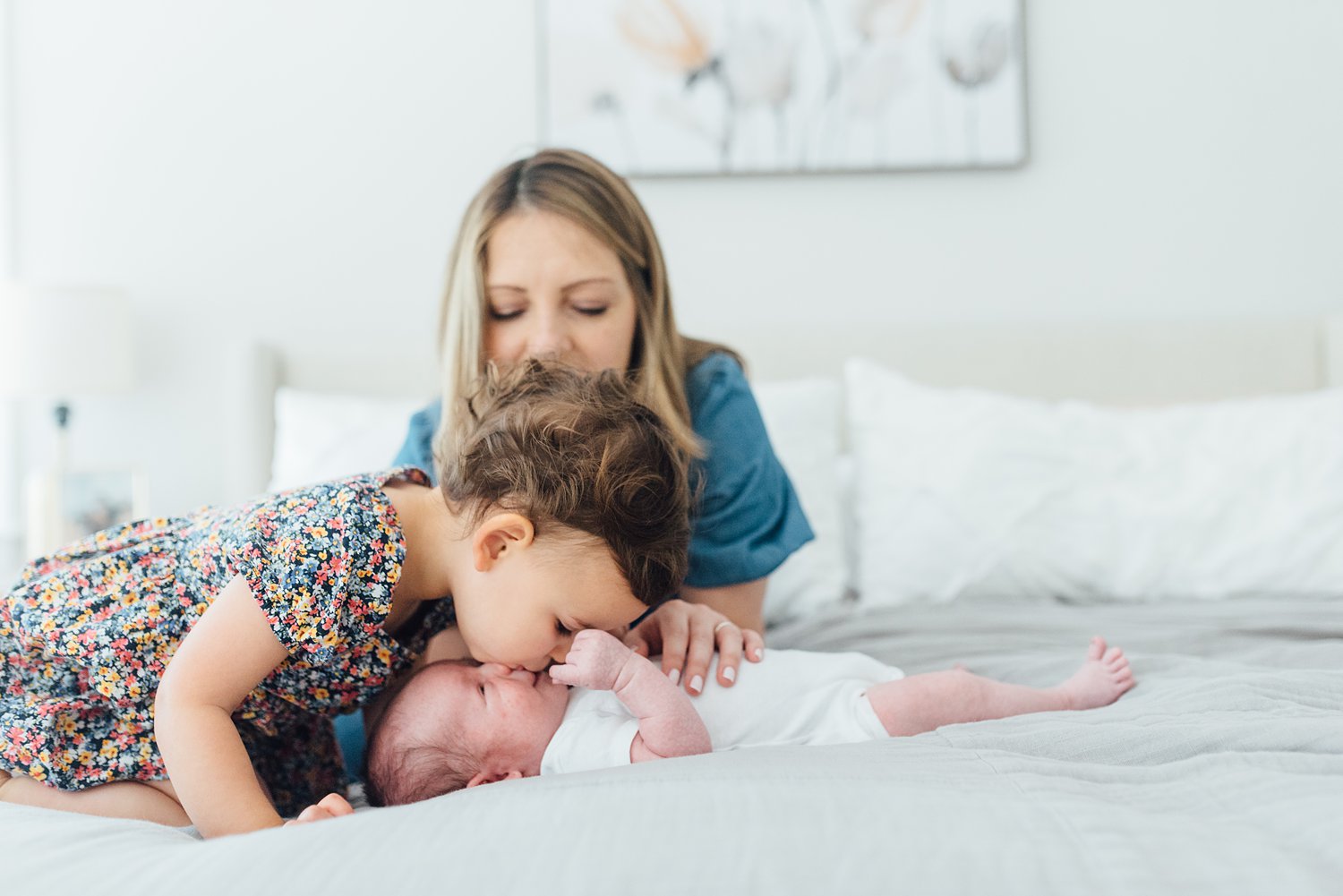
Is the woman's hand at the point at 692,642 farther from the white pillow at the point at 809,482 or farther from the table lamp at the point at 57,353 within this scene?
the table lamp at the point at 57,353

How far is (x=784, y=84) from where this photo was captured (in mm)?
2586

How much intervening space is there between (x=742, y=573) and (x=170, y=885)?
876 mm

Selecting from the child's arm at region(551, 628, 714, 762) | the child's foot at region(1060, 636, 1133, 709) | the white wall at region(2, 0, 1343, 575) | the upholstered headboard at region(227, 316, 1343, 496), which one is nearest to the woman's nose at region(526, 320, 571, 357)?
the child's arm at region(551, 628, 714, 762)

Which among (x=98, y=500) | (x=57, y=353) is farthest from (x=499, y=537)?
(x=98, y=500)

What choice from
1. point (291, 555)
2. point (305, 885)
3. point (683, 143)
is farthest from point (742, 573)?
point (683, 143)

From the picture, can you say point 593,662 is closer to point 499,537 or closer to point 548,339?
point 499,537

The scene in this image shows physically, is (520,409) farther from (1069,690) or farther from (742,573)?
(1069,690)

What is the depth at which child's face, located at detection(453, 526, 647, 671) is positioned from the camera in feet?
3.39

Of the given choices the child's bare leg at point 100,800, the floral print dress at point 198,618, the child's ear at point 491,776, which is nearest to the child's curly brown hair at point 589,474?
the floral print dress at point 198,618

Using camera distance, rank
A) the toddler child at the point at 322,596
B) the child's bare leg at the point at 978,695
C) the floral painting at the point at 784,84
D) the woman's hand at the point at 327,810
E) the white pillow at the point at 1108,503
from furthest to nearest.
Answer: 1. the floral painting at the point at 784,84
2. the white pillow at the point at 1108,503
3. the child's bare leg at the point at 978,695
4. the toddler child at the point at 322,596
5. the woman's hand at the point at 327,810

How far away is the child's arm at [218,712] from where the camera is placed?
0.92 meters

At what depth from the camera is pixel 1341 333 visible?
94.3 inches

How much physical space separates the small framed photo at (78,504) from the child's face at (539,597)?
5.77ft

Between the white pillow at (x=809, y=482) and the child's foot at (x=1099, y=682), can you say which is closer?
the child's foot at (x=1099, y=682)
